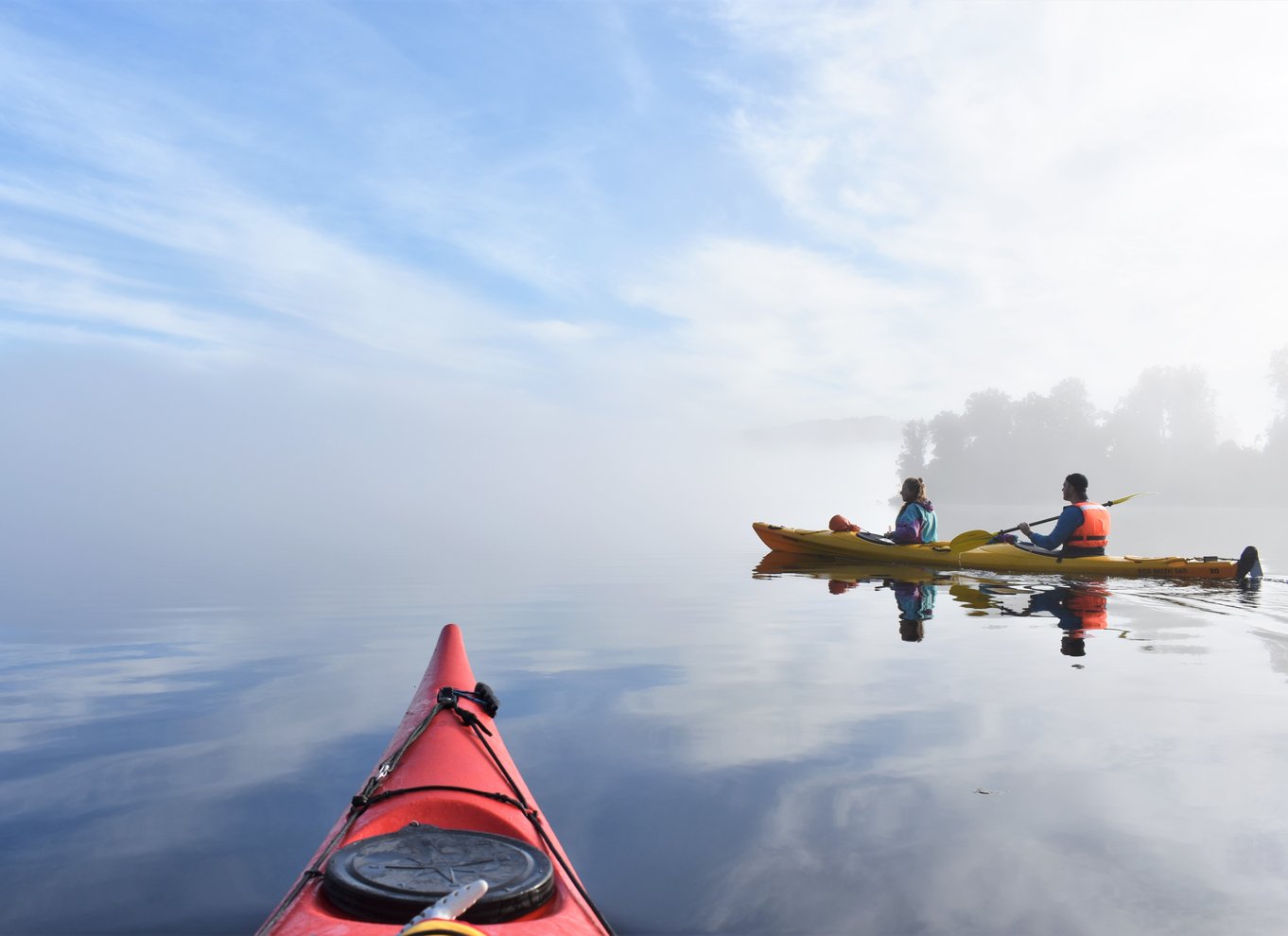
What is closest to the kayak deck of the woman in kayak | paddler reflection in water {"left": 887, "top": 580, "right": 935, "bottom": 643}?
paddler reflection in water {"left": 887, "top": 580, "right": 935, "bottom": 643}

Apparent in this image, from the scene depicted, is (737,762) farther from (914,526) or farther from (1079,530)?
(914,526)

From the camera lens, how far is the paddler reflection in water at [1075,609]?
10.1 meters

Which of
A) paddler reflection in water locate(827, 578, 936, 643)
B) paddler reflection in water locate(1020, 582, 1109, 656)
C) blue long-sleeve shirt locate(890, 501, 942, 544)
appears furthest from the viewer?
blue long-sleeve shirt locate(890, 501, 942, 544)

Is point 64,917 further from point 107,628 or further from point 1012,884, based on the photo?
point 107,628

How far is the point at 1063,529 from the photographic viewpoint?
51.9 ft

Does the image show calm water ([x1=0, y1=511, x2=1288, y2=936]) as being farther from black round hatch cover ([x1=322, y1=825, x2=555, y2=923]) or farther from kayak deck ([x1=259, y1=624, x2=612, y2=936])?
black round hatch cover ([x1=322, y1=825, x2=555, y2=923])

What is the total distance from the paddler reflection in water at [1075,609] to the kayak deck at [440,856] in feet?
24.4

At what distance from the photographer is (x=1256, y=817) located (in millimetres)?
4727

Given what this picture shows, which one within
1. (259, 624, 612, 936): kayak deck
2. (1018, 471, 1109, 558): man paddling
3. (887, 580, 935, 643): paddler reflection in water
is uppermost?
(1018, 471, 1109, 558): man paddling

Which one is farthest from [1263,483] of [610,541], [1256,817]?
[1256,817]

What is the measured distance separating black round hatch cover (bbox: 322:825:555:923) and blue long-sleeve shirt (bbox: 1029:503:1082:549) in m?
14.6

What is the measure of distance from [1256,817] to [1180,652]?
519cm

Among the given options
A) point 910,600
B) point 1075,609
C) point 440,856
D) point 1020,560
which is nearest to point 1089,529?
point 1020,560

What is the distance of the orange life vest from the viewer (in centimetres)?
1556
